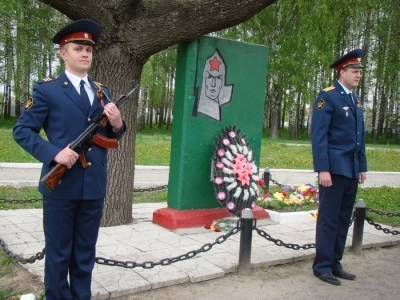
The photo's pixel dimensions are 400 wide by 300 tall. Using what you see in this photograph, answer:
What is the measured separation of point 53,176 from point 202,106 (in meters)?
3.35

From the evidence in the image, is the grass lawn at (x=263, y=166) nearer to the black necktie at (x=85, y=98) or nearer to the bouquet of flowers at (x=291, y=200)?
the bouquet of flowers at (x=291, y=200)

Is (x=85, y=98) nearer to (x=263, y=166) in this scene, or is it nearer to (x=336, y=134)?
(x=336, y=134)

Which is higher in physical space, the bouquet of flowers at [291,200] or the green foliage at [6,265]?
the bouquet of flowers at [291,200]

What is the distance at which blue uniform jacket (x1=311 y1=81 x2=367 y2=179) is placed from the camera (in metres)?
4.31

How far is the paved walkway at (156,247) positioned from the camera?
4.11m

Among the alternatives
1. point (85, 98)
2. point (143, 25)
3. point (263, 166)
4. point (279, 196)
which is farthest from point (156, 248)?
point (263, 166)

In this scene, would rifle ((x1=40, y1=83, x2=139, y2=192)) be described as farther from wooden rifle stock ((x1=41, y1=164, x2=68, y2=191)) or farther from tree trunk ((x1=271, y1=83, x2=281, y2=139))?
tree trunk ((x1=271, y1=83, x2=281, y2=139))

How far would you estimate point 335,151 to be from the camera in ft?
14.3

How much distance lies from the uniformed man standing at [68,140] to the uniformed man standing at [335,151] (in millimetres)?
2055

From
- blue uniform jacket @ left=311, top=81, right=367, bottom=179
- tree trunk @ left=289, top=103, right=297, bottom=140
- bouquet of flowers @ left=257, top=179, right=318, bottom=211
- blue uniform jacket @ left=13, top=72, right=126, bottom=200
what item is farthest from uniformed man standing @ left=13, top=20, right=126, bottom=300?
tree trunk @ left=289, top=103, right=297, bottom=140

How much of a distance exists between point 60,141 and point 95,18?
2.76 meters

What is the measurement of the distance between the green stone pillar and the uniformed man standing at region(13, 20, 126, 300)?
107 inches

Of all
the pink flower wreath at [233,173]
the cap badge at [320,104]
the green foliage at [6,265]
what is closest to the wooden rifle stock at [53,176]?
the green foliage at [6,265]

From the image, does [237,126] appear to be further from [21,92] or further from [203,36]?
[21,92]
